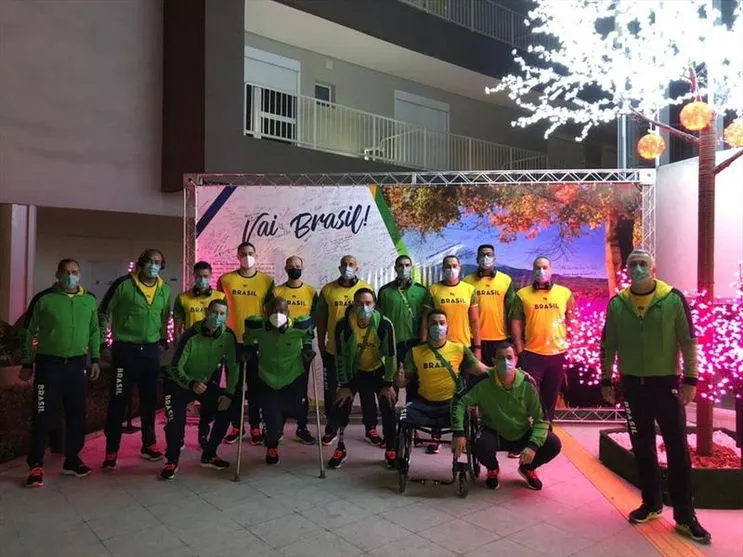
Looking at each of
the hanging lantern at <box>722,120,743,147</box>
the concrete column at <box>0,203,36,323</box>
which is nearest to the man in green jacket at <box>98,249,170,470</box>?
the concrete column at <box>0,203,36,323</box>

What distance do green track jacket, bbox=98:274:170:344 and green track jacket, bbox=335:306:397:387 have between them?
68.8 inches

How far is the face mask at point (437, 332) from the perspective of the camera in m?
5.35

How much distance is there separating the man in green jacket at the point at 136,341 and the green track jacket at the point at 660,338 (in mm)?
4110

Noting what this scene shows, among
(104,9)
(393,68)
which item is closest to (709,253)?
(104,9)

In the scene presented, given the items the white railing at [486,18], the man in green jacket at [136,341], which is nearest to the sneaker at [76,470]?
the man in green jacket at [136,341]

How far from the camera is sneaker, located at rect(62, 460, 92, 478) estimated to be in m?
5.42

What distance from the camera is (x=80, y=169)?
30.4ft

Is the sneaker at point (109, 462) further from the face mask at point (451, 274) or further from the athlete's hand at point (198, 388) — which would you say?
the face mask at point (451, 274)

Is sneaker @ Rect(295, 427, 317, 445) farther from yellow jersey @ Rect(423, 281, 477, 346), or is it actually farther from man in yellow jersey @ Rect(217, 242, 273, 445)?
yellow jersey @ Rect(423, 281, 477, 346)

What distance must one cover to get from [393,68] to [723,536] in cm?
1240

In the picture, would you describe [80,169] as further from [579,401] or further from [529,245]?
[579,401]

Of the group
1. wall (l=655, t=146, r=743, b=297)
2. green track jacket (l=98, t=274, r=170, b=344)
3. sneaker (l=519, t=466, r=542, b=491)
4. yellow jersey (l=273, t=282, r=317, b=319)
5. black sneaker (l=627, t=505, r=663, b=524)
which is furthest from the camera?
wall (l=655, t=146, r=743, b=297)

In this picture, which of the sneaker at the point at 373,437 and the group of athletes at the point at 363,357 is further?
the sneaker at the point at 373,437

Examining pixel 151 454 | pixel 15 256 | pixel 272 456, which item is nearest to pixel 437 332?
pixel 272 456
